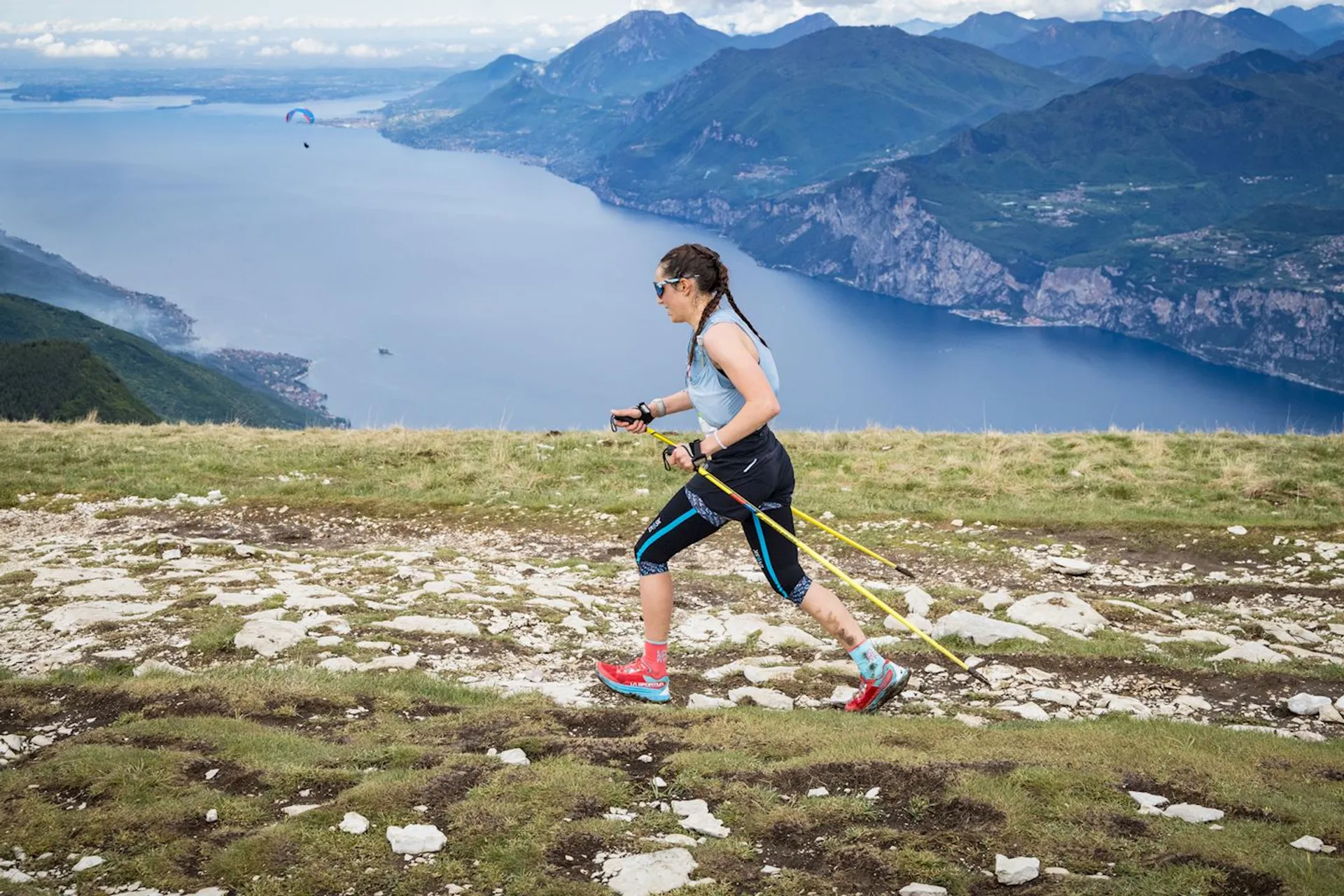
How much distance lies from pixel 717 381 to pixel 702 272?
0.77 metres

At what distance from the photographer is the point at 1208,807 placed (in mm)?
5270

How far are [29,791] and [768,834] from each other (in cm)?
413

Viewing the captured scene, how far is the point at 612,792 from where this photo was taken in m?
5.48

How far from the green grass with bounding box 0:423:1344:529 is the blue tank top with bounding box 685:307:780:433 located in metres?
7.93

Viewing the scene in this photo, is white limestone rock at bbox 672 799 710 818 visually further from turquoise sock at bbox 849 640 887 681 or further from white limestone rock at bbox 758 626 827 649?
white limestone rock at bbox 758 626 827 649

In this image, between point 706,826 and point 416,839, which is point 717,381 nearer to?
point 706,826

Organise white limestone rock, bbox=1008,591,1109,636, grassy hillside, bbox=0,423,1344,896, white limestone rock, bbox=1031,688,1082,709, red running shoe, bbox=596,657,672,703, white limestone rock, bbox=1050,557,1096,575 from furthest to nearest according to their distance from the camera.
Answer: white limestone rock, bbox=1050,557,1096,575 → white limestone rock, bbox=1008,591,1109,636 → white limestone rock, bbox=1031,688,1082,709 → red running shoe, bbox=596,657,672,703 → grassy hillside, bbox=0,423,1344,896

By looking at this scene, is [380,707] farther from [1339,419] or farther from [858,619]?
[1339,419]

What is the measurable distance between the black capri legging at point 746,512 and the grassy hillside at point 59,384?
97.4 metres

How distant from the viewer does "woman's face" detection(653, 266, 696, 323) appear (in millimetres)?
6867

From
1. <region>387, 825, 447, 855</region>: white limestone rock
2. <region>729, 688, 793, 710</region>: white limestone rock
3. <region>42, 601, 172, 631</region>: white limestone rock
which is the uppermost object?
<region>387, 825, 447, 855</region>: white limestone rock

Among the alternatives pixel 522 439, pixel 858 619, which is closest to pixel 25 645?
pixel 858 619

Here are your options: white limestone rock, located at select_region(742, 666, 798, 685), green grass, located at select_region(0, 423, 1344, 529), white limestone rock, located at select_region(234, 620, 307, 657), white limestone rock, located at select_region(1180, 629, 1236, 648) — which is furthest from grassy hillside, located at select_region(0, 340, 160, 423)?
white limestone rock, located at select_region(1180, 629, 1236, 648)

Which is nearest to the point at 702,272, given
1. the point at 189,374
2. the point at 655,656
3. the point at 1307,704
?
the point at 655,656
